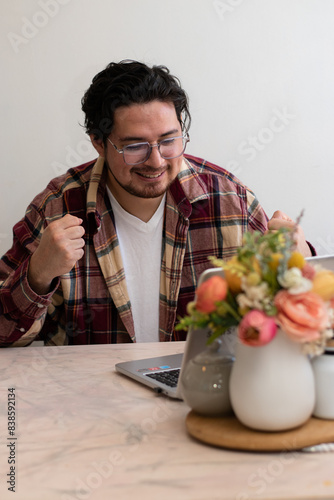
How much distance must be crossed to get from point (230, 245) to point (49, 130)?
78 centimetres

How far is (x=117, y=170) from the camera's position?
1.82 metres

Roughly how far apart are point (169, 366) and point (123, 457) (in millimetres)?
428

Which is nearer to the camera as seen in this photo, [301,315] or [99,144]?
[301,315]

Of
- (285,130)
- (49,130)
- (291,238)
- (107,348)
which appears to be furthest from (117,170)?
(291,238)

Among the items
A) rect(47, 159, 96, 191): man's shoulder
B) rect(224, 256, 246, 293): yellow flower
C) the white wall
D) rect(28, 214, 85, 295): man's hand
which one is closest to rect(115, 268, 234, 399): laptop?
rect(224, 256, 246, 293): yellow flower

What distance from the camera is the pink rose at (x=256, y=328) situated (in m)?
0.72

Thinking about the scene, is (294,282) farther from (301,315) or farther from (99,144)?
(99,144)

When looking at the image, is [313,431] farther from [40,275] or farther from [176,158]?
[176,158]

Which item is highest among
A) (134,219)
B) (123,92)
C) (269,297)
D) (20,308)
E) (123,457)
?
(123,92)

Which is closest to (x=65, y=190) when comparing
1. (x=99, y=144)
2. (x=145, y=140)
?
(x=99, y=144)

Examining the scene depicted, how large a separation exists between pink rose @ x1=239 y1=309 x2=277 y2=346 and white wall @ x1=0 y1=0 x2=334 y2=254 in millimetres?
1526

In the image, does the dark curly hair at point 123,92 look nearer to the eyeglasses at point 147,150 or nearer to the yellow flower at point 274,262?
the eyeglasses at point 147,150

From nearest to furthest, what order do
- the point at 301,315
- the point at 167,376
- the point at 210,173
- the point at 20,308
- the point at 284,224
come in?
the point at 301,315, the point at 167,376, the point at 284,224, the point at 20,308, the point at 210,173

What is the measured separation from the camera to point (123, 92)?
5.98 feet
